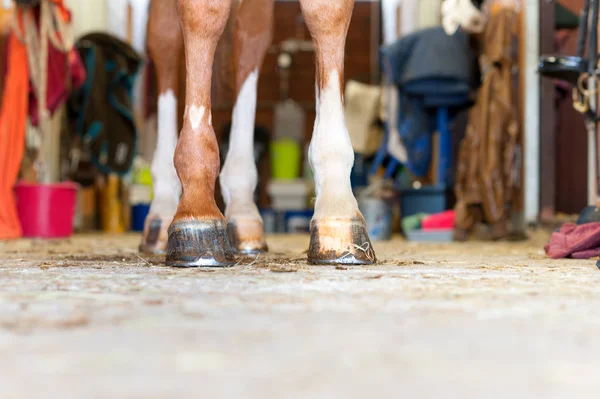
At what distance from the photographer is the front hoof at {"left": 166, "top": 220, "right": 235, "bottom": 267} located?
1.05 m

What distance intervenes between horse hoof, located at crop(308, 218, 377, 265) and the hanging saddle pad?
3185 millimetres

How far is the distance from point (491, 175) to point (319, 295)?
2.32 metres

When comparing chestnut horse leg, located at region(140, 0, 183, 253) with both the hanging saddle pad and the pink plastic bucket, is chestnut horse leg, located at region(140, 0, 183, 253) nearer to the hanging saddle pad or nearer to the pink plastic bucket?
the pink plastic bucket

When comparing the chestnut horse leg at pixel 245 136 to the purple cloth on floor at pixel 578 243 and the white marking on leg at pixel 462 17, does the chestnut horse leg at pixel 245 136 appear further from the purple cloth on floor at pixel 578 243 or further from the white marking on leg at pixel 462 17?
the white marking on leg at pixel 462 17

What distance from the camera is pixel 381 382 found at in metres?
0.36

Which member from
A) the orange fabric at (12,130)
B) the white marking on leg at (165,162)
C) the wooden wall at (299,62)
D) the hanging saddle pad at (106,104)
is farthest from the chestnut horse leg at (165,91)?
the wooden wall at (299,62)

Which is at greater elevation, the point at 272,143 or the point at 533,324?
the point at 272,143

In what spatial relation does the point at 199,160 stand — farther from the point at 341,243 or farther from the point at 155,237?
the point at 155,237

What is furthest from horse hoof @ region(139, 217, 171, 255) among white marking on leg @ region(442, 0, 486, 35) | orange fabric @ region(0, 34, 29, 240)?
white marking on leg @ region(442, 0, 486, 35)

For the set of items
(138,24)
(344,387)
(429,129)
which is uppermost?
(138,24)

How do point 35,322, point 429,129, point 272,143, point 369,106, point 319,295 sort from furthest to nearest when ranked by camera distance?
point 272,143 → point 369,106 → point 429,129 → point 319,295 → point 35,322

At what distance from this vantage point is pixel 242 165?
1644mm

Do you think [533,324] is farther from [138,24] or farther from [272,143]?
[138,24]

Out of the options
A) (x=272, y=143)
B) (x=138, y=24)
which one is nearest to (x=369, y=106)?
(x=272, y=143)
